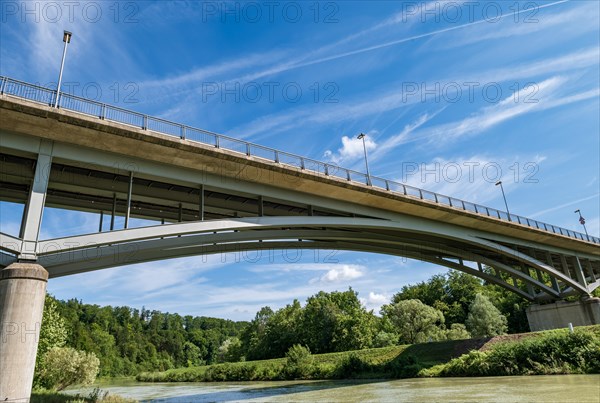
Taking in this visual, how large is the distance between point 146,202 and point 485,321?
43765 millimetres

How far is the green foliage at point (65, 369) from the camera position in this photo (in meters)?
21.2

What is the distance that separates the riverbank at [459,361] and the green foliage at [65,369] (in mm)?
18909

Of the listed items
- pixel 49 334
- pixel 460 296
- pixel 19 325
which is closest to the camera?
pixel 19 325

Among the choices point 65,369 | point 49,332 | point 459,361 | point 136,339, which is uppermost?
point 136,339

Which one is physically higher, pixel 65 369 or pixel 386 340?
pixel 386 340

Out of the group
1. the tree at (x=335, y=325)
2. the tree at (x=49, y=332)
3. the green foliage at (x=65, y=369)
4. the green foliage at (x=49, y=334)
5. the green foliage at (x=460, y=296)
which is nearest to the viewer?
the green foliage at (x=65, y=369)

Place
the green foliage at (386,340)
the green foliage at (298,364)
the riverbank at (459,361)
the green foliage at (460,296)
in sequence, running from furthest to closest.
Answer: the green foliage at (460,296)
the green foliage at (386,340)
the green foliage at (298,364)
the riverbank at (459,361)

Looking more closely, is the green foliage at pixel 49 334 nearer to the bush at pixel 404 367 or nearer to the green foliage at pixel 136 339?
the bush at pixel 404 367

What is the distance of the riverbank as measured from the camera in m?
19.9

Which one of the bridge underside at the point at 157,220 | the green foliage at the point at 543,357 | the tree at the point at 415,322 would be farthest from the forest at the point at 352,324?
the green foliage at the point at 543,357

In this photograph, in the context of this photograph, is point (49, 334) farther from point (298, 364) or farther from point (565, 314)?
point (565, 314)

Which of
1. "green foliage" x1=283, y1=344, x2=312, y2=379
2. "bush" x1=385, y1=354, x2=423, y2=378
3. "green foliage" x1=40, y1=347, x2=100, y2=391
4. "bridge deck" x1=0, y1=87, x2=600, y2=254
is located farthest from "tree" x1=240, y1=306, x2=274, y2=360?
"bridge deck" x1=0, y1=87, x2=600, y2=254

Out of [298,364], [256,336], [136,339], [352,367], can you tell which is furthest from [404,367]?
[136,339]

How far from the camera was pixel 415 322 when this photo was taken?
4600 cm
